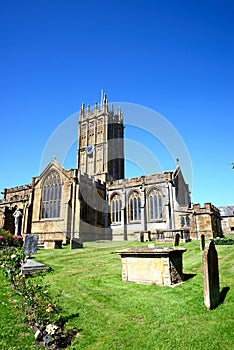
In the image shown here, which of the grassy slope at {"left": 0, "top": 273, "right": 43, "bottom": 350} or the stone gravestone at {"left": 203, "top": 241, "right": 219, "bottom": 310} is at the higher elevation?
the stone gravestone at {"left": 203, "top": 241, "right": 219, "bottom": 310}

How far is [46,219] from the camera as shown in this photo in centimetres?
3331

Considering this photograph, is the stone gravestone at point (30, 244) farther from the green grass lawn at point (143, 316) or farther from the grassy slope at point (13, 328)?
the grassy slope at point (13, 328)

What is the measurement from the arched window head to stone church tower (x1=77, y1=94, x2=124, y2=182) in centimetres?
1151

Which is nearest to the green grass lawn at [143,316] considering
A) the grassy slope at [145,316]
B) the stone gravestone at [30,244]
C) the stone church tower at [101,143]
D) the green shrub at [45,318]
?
the grassy slope at [145,316]

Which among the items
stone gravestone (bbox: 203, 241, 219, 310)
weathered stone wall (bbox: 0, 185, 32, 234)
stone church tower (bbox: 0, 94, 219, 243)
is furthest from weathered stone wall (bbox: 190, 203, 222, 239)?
stone gravestone (bbox: 203, 241, 219, 310)

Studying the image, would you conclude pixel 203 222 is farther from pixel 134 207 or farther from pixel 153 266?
pixel 153 266

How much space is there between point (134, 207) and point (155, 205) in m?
3.50

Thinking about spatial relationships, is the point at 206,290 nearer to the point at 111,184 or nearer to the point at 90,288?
the point at 90,288

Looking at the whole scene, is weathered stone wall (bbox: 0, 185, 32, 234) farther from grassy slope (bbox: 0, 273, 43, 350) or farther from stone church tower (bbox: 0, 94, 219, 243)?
grassy slope (bbox: 0, 273, 43, 350)

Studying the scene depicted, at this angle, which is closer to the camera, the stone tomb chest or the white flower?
the white flower

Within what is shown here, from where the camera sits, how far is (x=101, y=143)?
53.0m

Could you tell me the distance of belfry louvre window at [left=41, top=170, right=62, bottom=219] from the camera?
111 ft

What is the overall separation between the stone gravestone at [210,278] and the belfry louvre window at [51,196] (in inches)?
1133

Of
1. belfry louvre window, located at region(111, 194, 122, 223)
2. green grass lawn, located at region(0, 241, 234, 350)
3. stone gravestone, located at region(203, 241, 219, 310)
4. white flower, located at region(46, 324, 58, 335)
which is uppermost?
belfry louvre window, located at region(111, 194, 122, 223)
